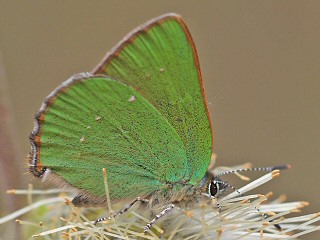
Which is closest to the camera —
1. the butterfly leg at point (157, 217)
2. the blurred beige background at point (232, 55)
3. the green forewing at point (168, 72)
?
the green forewing at point (168, 72)

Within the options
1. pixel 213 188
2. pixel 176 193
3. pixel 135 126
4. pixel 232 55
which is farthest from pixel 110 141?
pixel 232 55

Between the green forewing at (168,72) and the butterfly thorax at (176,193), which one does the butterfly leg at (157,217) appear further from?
the green forewing at (168,72)

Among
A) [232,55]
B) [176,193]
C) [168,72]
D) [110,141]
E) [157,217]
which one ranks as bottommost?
[157,217]

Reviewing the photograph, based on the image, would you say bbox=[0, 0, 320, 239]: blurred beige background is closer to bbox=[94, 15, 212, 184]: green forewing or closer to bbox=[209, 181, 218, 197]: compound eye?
bbox=[209, 181, 218, 197]: compound eye

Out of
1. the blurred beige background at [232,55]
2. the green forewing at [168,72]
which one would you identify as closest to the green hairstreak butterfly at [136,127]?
the green forewing at [168,72]

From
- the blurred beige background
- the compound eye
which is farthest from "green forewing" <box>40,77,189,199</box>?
the blurred beige background

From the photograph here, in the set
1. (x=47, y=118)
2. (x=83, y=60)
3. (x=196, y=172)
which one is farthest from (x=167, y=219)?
(x=83, y=60)

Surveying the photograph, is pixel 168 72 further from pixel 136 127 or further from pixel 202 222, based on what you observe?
pixel 202 222
